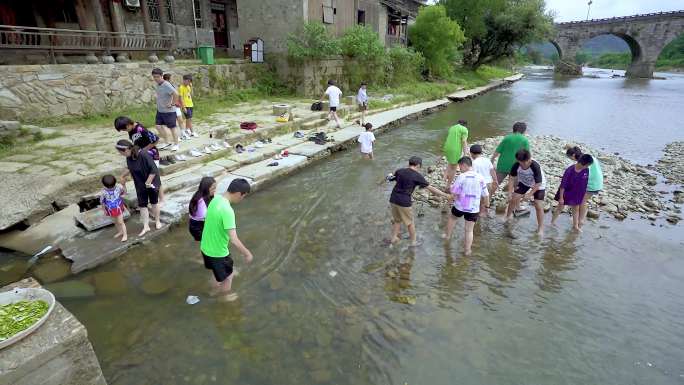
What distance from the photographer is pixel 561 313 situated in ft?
15.6

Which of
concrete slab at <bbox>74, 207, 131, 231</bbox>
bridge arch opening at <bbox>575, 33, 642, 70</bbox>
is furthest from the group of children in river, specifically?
bridge arch opening at <bbox>575, 33, 642, 70</bbox>

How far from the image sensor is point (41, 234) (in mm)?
A: 5898

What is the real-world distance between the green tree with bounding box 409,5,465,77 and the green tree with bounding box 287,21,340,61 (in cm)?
1433

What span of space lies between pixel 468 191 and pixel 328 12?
16.4 m

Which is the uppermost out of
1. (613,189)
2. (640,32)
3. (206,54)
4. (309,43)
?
(640,32)

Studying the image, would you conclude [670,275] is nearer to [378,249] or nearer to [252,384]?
[378,249]

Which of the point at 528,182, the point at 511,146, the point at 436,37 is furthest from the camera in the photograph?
the point at 436,37

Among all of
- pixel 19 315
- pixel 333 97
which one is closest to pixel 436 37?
pixel 333 97

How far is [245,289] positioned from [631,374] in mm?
4708

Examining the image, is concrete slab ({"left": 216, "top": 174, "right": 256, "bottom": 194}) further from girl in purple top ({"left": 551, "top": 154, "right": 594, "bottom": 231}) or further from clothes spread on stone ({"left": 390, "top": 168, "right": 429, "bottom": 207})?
girl in purple top ({"left": 551, "top": 154, "right": 594, "bottom": 231})

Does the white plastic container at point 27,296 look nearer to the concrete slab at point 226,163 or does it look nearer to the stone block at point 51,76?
the concrete slab at point 226,163

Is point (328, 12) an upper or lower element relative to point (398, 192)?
upper

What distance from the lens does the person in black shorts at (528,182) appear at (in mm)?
6148

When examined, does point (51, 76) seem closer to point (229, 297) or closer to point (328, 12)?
point (229, 297)
